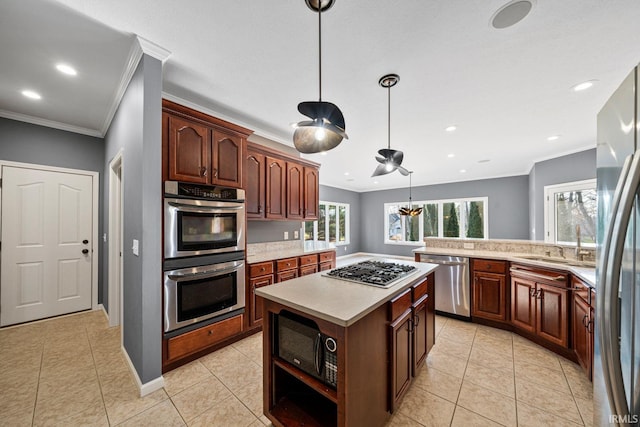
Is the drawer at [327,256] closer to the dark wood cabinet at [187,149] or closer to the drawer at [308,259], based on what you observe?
the drawer at [308,259]

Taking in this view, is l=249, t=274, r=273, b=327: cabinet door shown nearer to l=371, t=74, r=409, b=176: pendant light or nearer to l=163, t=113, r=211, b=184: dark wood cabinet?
l=163, t=113, r=211, b=184: dark wood cabinet

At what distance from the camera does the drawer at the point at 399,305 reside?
1.54 meters

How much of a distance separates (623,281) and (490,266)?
274 centimetres

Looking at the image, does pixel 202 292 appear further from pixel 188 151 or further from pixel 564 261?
pixel 564 261

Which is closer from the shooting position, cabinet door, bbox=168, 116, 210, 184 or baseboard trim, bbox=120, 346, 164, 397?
baseboard trim, bbox=120, 346, 164, 397

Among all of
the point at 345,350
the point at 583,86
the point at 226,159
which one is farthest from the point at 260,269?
the point at 583,86

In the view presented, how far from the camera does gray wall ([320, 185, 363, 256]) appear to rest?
8047mm

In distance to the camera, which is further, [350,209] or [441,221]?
[350,209]

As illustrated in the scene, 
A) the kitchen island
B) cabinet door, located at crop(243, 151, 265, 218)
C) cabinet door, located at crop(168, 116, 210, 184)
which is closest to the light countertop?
the kitchen island

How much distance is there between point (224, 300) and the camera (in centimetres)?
256

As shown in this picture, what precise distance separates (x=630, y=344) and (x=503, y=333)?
2897 mm

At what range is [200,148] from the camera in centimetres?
242

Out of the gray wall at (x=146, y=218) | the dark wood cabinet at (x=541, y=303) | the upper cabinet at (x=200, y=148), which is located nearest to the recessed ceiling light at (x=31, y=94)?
Result: the gray wall at (x=146, y=218)

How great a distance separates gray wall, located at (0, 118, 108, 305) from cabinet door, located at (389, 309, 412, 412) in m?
4.15
